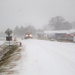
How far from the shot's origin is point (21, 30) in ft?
585

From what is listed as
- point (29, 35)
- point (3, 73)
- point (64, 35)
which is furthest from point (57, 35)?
point (3, 73)

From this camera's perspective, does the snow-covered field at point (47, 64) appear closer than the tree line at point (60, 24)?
Yes

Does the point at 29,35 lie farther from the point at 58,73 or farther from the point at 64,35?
the point at 58,73

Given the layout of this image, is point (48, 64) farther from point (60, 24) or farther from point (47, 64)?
point (60, 24)

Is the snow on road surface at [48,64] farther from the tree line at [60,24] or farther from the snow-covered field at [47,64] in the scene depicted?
the tree line at [60,24]

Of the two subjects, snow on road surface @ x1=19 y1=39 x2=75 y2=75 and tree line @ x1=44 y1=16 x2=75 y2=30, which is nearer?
snow on road surface @ x1=19 y1=39 x2=75 y2=75

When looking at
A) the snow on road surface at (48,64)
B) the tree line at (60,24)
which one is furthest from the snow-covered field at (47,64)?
the tree line at (60,24)

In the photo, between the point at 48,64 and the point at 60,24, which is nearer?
the point at 48,64

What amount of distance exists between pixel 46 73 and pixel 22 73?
1.76 meters

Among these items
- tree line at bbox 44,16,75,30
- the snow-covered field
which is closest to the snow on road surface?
the snow-covered field

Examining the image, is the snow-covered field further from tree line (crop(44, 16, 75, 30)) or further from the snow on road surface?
tree line (crop(44, 16, 75, 30))

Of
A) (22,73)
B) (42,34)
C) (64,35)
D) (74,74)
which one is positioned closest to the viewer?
(74,74)

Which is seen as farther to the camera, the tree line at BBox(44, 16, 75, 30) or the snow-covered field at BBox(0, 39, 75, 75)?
the tree line at BBox(44, 16, 75, 30)

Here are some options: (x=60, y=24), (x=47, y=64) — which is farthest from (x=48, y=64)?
(x=60, y=24)
